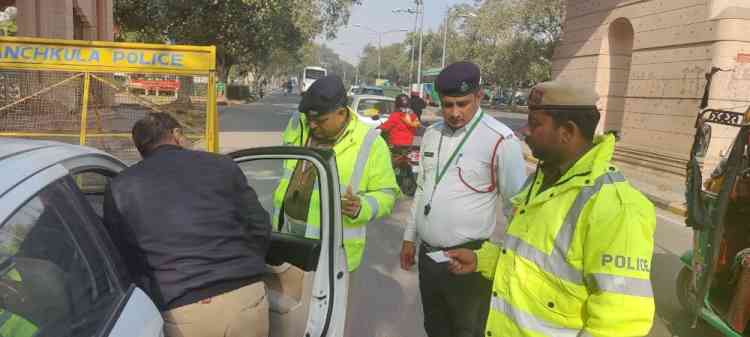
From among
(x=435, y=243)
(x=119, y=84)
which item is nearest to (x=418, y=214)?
(x=435, y=243)

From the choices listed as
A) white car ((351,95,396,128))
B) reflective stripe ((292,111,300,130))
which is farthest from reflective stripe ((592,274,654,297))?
white car ((351,95,396,128))

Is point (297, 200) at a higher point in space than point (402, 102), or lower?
lower

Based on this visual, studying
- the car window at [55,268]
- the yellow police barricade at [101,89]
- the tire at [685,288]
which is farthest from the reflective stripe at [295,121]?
the yellow police barricade at [101,89]

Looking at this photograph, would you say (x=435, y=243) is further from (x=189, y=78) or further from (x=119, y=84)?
(x=119, y=84)

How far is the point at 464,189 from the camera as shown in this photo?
2.74 meters

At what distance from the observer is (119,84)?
25.8ft

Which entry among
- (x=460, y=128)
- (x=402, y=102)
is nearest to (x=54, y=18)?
(x=402, y=102)

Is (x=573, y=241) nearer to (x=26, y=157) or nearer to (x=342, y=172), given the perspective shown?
(x=342, y=172)

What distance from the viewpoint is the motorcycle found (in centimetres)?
863

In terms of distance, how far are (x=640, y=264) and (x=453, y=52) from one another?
2373 inches

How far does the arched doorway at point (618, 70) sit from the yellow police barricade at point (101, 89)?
1156 cm

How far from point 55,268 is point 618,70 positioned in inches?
632

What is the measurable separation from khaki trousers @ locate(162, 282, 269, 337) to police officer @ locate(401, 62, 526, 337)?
92 cm

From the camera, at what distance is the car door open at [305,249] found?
2.57 meters
